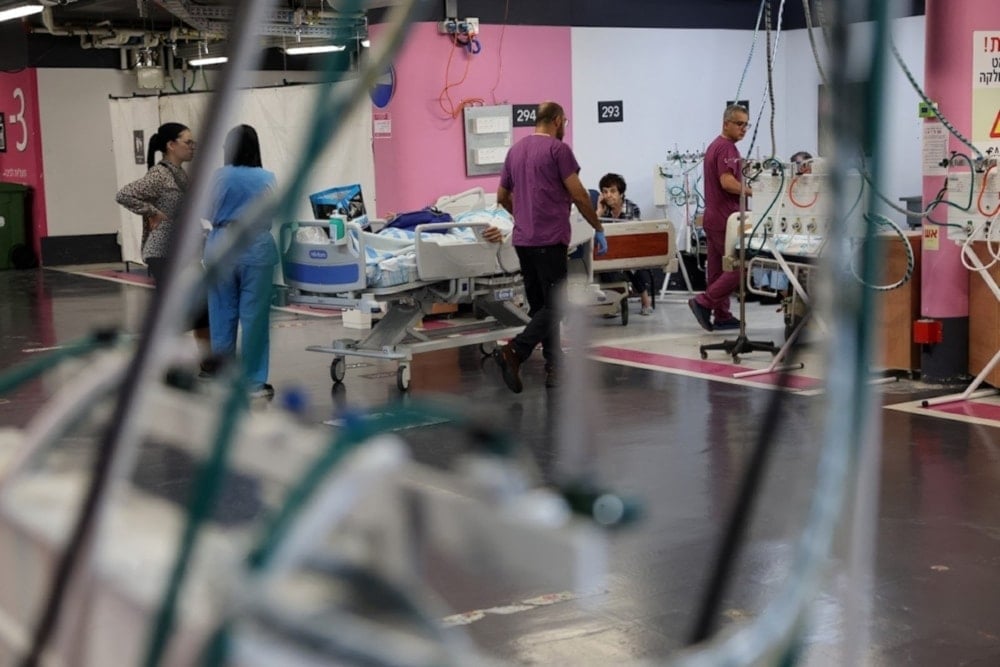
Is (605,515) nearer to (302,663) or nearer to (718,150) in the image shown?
(302,663)

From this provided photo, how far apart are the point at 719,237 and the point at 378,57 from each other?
364 inches

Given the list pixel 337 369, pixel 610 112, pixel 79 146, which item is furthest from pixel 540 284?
pixel 79 146

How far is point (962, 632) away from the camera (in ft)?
12.5

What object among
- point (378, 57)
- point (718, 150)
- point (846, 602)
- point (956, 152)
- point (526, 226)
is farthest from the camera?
point (718, 150)

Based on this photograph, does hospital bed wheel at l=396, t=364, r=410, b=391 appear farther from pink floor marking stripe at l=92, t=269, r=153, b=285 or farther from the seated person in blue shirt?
pink floor marking stripe at l=92, t=269, r=153, b=285

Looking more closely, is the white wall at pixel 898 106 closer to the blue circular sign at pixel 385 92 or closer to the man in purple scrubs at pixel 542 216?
the blue circular sign at pixel 385 92

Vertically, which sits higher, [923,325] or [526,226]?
[526,226]

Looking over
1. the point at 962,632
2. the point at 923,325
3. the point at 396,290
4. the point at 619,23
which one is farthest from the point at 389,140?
the point at 962,632

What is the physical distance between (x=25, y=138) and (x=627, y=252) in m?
10.1

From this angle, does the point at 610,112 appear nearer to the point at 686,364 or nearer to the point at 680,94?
the point at 680,94

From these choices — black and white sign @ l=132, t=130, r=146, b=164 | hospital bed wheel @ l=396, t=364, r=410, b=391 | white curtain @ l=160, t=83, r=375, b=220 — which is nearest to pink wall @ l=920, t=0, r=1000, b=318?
hospital bed wheel @ l=396, t=364, r=410, b=391

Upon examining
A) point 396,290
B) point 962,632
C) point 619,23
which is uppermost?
point 619,23

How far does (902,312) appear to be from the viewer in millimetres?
7730

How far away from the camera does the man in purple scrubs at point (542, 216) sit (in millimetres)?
7656
